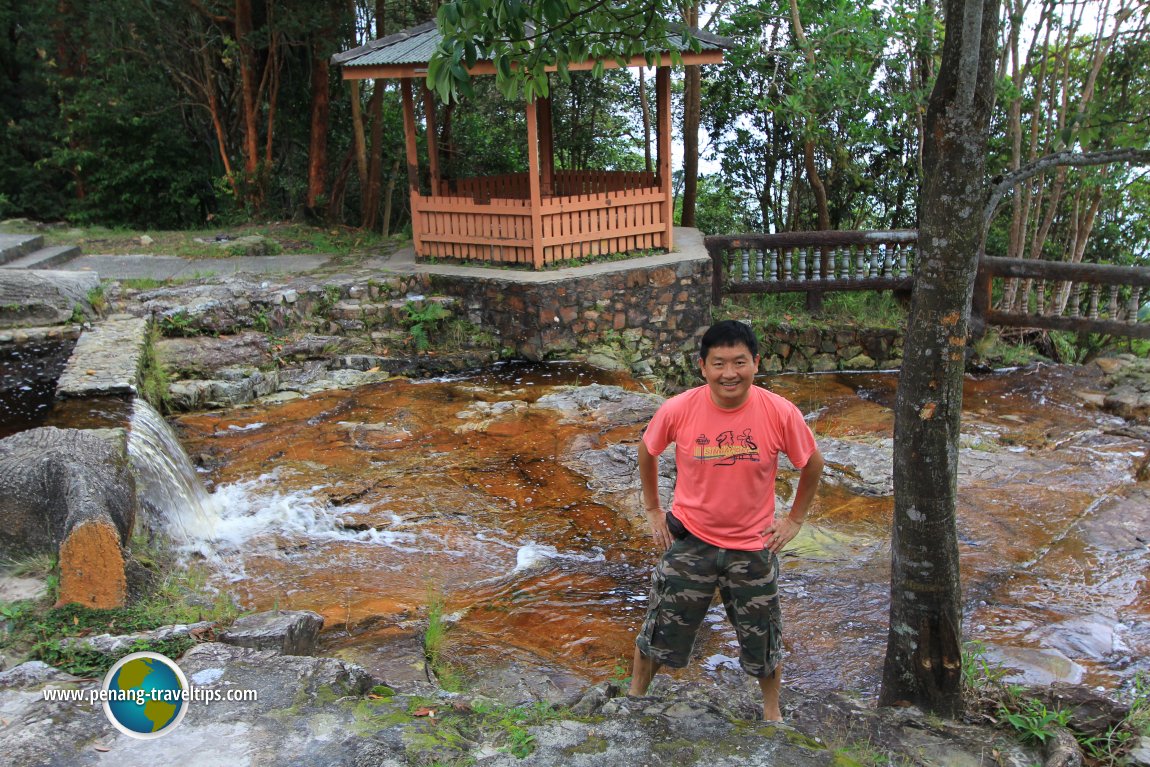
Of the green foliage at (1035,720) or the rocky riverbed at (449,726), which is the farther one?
the green foliage at (1035,720)

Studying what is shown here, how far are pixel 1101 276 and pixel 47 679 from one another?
946cm

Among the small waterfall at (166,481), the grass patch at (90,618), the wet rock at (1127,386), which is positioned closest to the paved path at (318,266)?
the small waterfall at (166,481)

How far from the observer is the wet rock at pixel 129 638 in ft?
10.5

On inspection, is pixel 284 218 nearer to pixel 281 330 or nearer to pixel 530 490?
pixel 281 330

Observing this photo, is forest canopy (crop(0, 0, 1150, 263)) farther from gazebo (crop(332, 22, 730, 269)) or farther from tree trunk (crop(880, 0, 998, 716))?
tree trunk (crop(880, 0, 998, 716))

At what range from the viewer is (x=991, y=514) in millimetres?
5621

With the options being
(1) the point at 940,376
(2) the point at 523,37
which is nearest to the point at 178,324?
(2) the point at 523,37

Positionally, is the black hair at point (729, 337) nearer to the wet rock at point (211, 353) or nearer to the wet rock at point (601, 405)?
the wet rock at point (601, 405)

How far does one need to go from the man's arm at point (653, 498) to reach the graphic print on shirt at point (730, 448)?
26 cm

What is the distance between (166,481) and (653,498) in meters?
3.23

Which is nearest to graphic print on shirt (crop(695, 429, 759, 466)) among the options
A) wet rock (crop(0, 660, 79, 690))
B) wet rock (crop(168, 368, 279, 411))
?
wet rock (crop(0, 660, 79, 690))

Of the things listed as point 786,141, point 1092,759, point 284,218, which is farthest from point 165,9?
point 1092,759

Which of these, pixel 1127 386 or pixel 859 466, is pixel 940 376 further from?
pixel 1127 386

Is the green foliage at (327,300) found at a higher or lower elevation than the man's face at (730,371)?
lower
